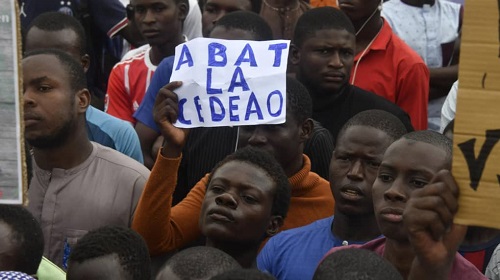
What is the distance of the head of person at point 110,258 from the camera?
5312 mm

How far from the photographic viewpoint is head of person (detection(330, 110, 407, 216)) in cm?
584

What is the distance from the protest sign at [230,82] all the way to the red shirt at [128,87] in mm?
2001

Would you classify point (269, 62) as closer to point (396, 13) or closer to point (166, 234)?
point (166, 234)

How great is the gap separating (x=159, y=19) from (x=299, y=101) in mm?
2155

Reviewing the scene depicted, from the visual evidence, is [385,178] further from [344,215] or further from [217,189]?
[217,189]

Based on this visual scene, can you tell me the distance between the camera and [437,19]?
870cm

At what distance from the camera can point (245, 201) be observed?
5.89 metres

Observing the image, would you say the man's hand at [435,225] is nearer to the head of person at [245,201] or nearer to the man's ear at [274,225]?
the head of person at [245,201]

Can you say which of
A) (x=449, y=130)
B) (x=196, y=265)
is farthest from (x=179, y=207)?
(x=449, y=130)

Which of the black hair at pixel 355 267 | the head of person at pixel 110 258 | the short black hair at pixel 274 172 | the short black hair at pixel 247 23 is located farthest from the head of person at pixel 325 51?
the black hair at pixel 355 267

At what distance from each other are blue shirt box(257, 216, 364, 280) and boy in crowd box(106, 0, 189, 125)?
2725 millimetres

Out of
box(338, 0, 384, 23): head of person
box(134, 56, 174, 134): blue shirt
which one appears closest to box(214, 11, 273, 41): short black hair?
box(134, 56, 174, 134): blue shirt

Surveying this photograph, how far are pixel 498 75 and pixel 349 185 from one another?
1751mm

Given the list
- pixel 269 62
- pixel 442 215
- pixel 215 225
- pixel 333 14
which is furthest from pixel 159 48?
pixel 442 215
